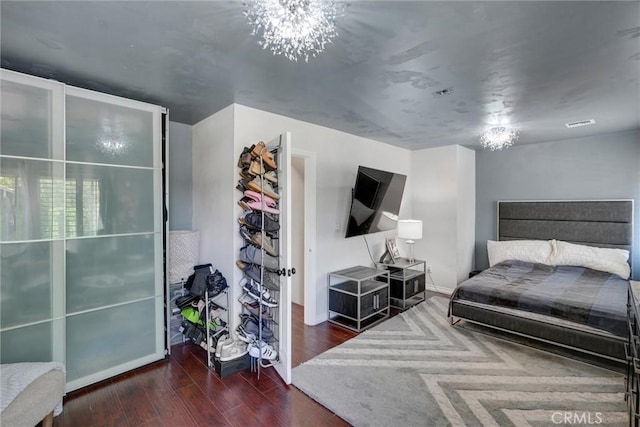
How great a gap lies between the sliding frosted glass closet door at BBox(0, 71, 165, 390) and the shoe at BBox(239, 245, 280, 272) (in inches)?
30.6

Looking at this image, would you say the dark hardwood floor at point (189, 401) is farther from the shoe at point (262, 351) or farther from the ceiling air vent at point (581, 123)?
the ceiling air vent at point (581, 123)

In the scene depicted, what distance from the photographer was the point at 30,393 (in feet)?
5.29

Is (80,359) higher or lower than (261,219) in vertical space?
lower

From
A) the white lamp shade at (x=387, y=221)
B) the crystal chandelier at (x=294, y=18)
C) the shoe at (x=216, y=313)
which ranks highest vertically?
the crystal chandelier at (x=294, y=18)

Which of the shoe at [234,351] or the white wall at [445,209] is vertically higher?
→ the white wall at [445,209]

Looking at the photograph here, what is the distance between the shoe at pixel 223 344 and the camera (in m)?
2.49

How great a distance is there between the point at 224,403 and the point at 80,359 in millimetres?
1241

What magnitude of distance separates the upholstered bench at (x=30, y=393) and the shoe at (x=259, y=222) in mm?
1572

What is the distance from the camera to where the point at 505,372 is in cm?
247

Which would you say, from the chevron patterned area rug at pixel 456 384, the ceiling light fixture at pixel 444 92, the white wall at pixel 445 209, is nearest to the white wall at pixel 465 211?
the white wall at pixel 445 209

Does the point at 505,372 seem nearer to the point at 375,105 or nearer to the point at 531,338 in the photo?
the point at 531,338

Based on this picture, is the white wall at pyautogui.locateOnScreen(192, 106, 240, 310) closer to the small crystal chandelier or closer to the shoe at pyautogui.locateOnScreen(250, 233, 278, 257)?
the shoe at pyautogui.locateOnScreen(250, 233, 278, 257)

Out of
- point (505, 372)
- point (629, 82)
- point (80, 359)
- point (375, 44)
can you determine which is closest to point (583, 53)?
point (629, 82)

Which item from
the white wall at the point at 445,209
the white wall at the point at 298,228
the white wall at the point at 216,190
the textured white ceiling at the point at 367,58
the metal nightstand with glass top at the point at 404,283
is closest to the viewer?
the textured white ceiling at the point at 367,58
